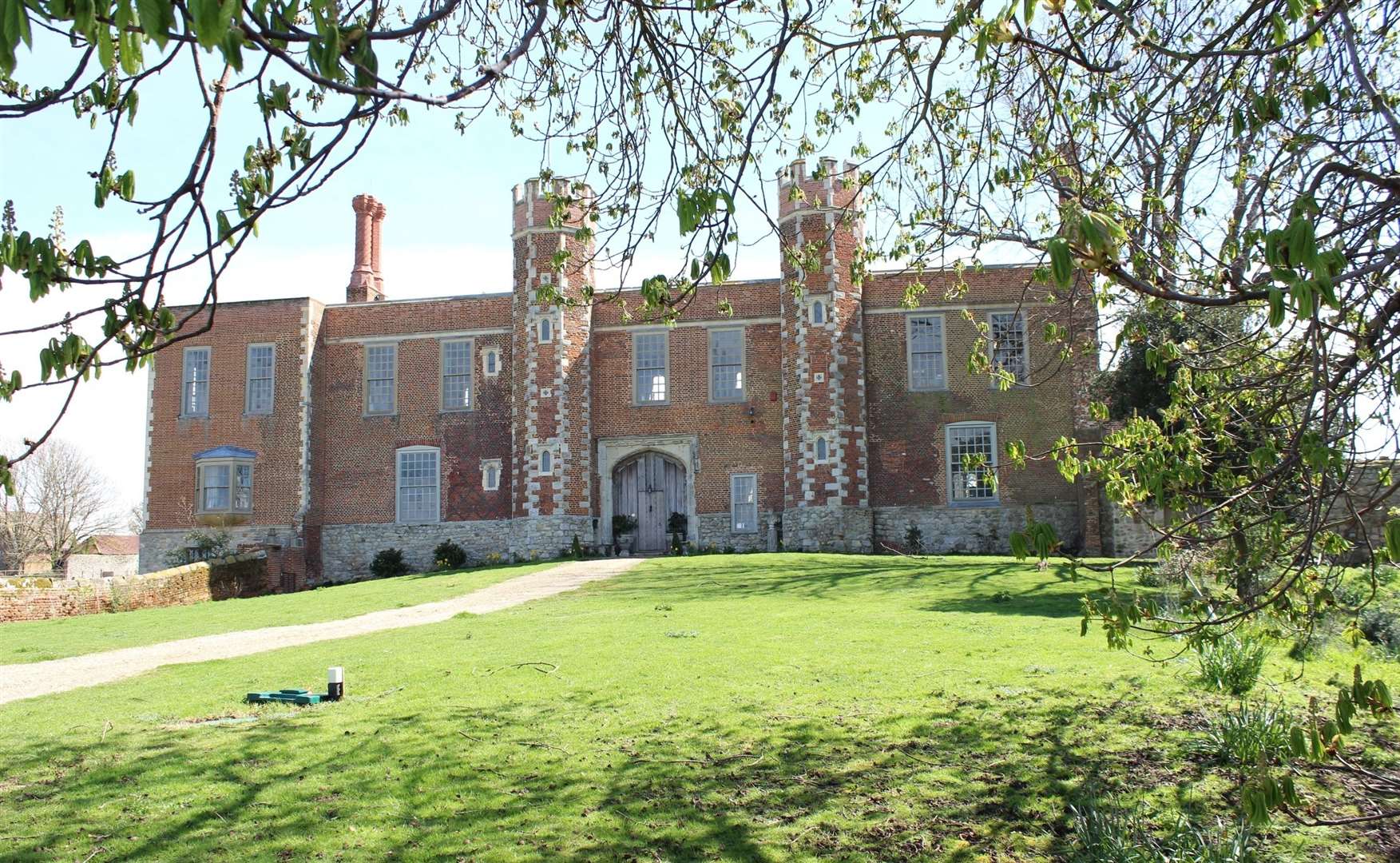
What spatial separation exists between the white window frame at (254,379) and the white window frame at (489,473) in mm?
6711

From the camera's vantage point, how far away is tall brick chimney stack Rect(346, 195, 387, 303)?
112 feet

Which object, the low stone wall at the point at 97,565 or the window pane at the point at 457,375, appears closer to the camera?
the window pane at the point at 457,375

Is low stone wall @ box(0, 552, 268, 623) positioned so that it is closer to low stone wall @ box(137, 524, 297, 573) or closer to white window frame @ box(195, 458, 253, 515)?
low stone wall @ box(137, 524, 297, 573)

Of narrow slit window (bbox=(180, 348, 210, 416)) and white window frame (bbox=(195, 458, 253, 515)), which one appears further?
narrow slit window (bbox=(180, 348, 210, 416))

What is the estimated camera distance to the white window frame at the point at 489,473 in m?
30.2

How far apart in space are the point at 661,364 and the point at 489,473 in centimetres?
594

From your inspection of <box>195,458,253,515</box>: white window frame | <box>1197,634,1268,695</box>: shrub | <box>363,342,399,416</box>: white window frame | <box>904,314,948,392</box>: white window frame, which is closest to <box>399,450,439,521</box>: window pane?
<box>363,342,399,416</box>: white window frame

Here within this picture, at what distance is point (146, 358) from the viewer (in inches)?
174

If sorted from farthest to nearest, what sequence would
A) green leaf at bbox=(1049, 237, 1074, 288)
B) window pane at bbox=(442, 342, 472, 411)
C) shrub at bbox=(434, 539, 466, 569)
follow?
window pane at bbox=(442, 342, 472, 411) < shrub at bbox=(434, 539, 466, 569) < green leaf at bbox=(1049, 237, 1074, 288)

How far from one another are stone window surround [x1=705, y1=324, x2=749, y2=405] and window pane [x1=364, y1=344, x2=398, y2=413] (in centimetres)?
852

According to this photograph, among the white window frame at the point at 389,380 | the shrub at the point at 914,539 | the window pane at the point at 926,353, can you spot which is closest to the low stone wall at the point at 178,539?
the white window frame at the point at 389,380

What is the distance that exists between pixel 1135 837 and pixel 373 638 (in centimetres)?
1053

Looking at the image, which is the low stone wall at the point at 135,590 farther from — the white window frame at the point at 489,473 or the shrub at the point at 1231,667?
the shrub at the point at 1231,667

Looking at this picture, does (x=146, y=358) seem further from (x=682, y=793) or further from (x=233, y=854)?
(x=682, y=793)
